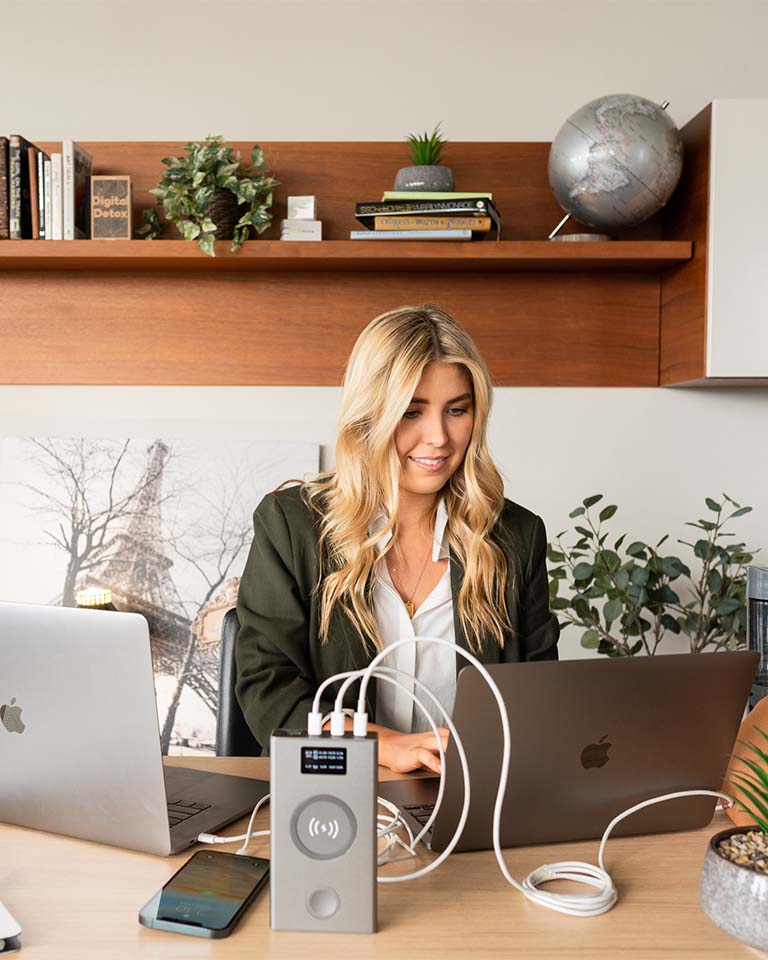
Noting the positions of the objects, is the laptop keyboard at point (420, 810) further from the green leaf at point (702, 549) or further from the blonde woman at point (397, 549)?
the green leaf at point (702, 549)

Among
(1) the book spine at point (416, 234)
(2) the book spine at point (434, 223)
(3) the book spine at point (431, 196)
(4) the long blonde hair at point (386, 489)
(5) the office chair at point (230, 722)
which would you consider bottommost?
(5) the office chair at point (230, 722)

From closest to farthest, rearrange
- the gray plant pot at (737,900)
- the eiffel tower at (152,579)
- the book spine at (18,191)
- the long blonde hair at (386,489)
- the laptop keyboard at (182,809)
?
the gray plant pot at (737,900)
the laptop keyboard at (182,809)
the long blonde hair at (386,489)
the book spine at (18,191)
the eiffel tower at (152,579)

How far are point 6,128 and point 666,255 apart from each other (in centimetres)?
178

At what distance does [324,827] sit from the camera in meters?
0.86

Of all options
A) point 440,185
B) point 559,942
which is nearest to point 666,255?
point 440,185

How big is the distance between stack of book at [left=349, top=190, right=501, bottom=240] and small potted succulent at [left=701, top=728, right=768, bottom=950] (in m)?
1.71

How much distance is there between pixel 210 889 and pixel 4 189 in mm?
1978

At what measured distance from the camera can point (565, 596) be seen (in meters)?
2.62

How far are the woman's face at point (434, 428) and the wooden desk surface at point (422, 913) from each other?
753mm

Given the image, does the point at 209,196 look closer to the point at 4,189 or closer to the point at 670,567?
the point at 4,189

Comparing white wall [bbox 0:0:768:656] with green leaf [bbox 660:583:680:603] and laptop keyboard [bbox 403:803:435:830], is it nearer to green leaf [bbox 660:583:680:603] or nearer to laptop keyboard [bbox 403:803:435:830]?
green leaf [bbox 660:583:680:603]

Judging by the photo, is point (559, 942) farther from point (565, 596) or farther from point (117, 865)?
point (565, 596)

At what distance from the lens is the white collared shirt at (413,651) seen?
168cm

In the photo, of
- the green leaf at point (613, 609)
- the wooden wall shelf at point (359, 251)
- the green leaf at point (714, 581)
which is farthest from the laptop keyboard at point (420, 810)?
the wooden wall shelf at point (359, 251)
